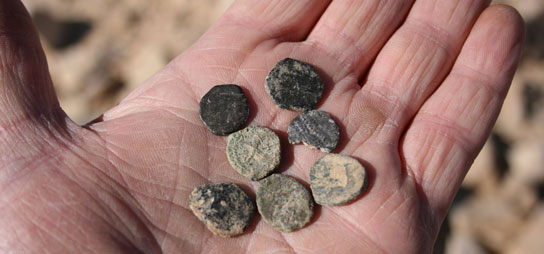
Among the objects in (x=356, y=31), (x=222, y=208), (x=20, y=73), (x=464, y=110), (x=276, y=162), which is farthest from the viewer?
(x=356, y=31)

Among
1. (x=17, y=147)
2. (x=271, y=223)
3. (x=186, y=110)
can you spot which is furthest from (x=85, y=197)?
(x=271, y=223)

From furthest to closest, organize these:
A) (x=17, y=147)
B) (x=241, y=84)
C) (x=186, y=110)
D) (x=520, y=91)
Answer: (x=520, y=91)
(x=241, y=84)
(x=186, y=110)
(x=17, y=147)

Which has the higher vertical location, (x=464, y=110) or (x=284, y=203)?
(x=464, y=110)

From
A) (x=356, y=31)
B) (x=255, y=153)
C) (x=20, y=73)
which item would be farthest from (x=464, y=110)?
(x=20, y=73)

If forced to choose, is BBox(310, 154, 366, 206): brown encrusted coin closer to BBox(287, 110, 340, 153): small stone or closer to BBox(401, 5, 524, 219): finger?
BBox(287, 110, 340, 153): small stone

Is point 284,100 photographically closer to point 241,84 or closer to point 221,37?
point 241,84

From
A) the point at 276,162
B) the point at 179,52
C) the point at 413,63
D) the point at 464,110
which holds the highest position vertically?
the point at 413,63

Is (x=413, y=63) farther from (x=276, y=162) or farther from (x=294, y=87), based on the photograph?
(x=276, y=162)
